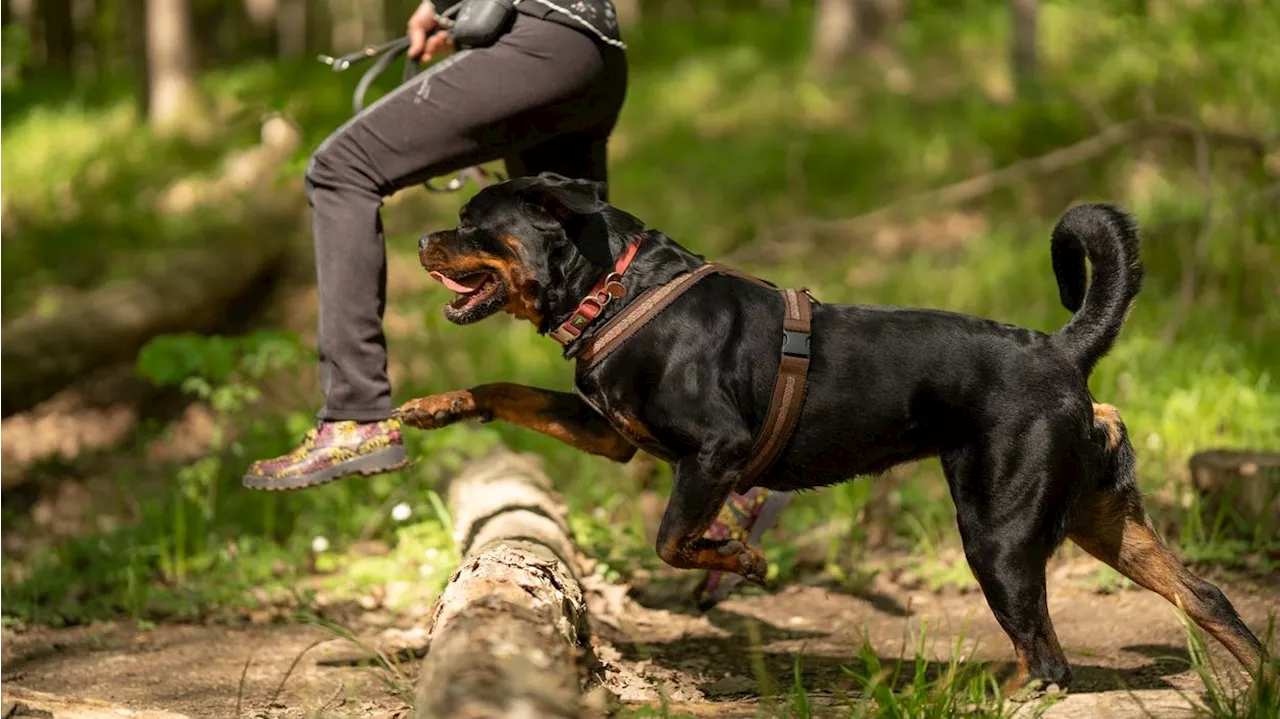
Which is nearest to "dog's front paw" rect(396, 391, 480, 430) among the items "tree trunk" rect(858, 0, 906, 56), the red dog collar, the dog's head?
the dog's head

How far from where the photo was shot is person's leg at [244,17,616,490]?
428cm

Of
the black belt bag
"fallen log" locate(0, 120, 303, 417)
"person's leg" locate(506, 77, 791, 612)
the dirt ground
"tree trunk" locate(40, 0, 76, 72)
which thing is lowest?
"tree trunk" locate(40, 0, 76, 72)

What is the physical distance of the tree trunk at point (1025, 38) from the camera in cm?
1179

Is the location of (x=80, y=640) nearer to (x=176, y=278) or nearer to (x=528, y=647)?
(x=528, y=647)

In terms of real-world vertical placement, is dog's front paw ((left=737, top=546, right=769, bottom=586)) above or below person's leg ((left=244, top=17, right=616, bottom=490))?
below

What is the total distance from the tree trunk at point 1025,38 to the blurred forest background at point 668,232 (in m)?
0.04

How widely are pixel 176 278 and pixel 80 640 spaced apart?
4.98 m

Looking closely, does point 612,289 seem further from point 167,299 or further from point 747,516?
point 167,299

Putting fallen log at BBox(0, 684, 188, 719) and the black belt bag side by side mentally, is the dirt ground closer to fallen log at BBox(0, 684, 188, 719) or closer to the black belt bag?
fallen log at BBox(0, 684, 188, 719)

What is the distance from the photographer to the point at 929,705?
3.25m

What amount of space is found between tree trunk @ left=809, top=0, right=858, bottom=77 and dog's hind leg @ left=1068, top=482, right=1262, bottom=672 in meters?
11.0

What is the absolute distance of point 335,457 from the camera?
4277 mm

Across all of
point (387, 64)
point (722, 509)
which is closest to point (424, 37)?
point (387, 64)

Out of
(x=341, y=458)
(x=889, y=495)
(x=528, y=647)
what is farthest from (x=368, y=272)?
(x=889, y=495)
